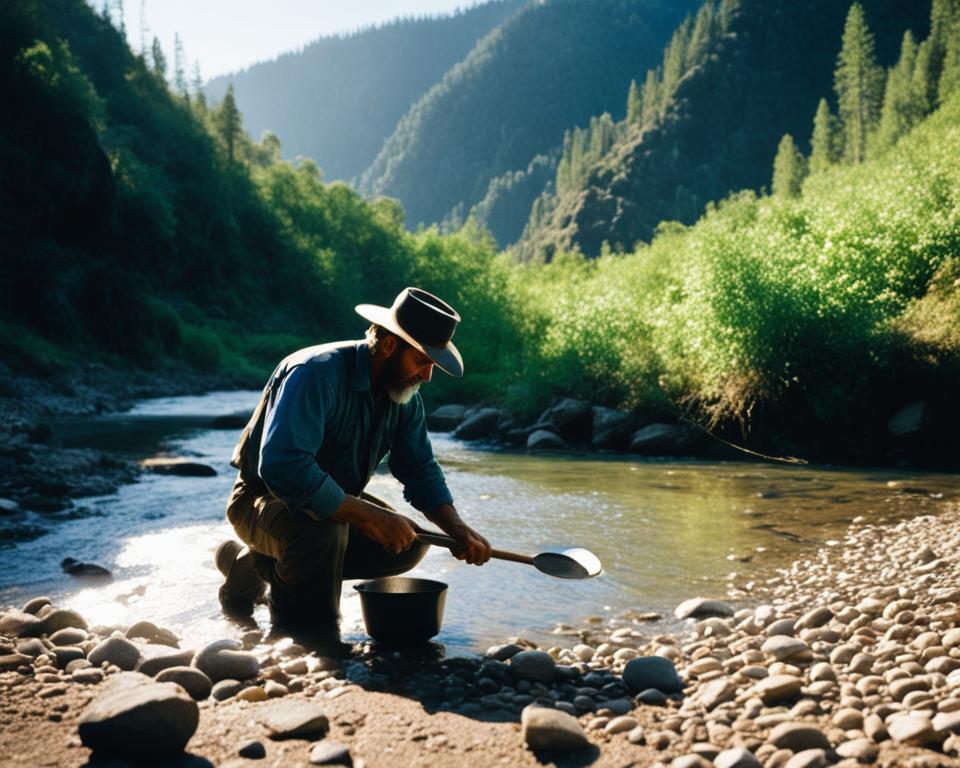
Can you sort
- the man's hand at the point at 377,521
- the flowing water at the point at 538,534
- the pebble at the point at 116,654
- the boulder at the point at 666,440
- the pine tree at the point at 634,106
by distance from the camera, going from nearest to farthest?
the pebble at the point at 116,654, the man's hand at the point at 377,521, the flowing water at the point at 538,534, the boulder at the point at 666,440, the pine tree at the point at 634,106

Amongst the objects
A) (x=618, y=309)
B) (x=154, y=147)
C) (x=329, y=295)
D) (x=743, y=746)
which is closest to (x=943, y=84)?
(x=329, y=295)

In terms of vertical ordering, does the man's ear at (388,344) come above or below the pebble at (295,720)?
above

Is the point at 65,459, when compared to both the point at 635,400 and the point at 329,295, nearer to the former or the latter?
the point at 635,400

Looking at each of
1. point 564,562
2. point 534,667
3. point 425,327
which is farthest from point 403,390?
point 534,667

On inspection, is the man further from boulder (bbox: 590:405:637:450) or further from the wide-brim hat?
boulder (bbox: 590:405:637:450)

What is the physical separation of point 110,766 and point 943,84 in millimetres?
78978

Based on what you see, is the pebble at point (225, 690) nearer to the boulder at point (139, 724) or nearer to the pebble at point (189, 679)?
the pebble at point (189, 679)

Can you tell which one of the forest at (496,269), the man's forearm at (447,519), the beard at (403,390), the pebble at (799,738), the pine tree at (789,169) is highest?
the pine tree at (789,169)

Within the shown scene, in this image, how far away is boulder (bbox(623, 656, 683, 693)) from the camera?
3.96 m

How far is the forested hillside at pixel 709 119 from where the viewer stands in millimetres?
117312

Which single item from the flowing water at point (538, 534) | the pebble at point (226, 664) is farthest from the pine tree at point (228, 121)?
the pebble at point (226, 664)

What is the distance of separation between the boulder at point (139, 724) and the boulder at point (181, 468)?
9717 millimetres

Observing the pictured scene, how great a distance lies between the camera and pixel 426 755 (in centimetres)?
325

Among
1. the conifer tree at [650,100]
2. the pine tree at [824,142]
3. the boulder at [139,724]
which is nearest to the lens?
the boulder at [139,724]
